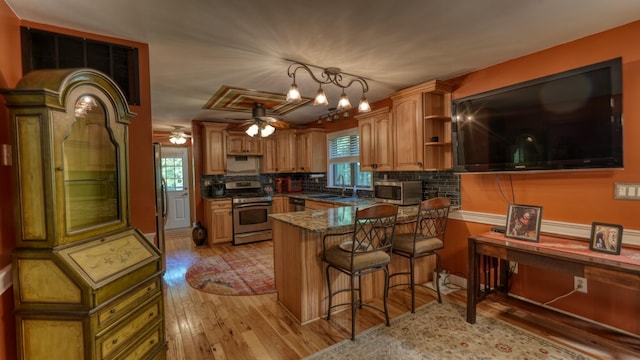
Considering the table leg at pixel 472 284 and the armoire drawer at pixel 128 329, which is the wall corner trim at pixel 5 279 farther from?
the table leg at pixel 472 284

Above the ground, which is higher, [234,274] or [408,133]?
[408,133]

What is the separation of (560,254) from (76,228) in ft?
10.1

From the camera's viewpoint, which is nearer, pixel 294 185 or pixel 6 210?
pixel 6 210

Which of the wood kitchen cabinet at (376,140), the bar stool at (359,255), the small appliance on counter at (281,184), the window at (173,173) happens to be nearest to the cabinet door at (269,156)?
the small appliance on counter at (281,184)

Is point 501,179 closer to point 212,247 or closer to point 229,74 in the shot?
point 229,74

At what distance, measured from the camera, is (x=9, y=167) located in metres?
1.59

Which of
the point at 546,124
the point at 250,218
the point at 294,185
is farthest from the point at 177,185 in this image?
the point at 546,124

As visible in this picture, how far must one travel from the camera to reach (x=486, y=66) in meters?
2.96

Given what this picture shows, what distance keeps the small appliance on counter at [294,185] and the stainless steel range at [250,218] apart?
0.73 metres

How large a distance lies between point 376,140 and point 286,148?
97.8 inches

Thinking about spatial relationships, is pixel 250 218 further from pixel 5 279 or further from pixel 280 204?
pixel 5 279

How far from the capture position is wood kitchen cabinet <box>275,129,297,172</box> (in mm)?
6000

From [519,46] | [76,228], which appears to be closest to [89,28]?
[76,228]

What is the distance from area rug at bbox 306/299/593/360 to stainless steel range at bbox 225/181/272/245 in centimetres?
344
